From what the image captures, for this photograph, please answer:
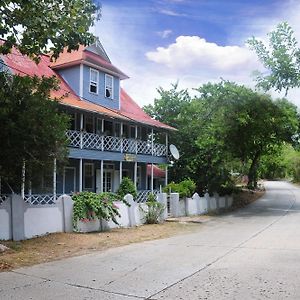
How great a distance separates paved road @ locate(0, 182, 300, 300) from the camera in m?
7.16

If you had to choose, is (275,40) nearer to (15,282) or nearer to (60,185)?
(60,185)

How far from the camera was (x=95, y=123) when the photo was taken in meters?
26.2

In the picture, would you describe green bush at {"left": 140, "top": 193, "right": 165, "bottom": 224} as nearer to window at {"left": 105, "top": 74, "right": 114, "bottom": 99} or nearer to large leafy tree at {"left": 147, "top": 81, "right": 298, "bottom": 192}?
large leafy tree at {"left": 147, "top": 81, "right": 298, "bottom": 192}

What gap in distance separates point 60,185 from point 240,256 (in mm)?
14809

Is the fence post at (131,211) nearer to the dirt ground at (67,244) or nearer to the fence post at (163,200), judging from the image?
the dirt ground at (67,244)

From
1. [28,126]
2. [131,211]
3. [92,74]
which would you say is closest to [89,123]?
[92,74]

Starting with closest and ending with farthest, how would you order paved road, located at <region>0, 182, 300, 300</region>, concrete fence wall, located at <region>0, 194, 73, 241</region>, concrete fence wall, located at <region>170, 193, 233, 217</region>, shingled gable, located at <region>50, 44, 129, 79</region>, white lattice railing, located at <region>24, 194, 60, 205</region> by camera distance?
paved road, located at <region>0, 182, 300, 300</region>
concrete fence wall, located at <region>0, 194, 73, 241</region>
white lattice railing, located at <region>24, 194, 60, 205</region>
concrete fence wall, located at <region>170, 193, 233, 217</region>
shingled gable, located at <region>50, 44, 129, 79</region>

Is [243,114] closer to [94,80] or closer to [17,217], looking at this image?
[94,80]

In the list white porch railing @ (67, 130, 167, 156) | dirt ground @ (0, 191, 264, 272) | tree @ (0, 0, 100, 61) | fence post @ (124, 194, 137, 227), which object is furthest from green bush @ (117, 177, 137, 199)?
tree @ (0, 0, 100, 61)

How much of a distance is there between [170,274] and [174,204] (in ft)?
46.8

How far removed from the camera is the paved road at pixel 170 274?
7.16m

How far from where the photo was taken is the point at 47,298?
683 cm

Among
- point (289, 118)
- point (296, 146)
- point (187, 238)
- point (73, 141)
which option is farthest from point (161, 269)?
point (296, 146)

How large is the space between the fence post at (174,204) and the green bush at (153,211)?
2.40 metres
